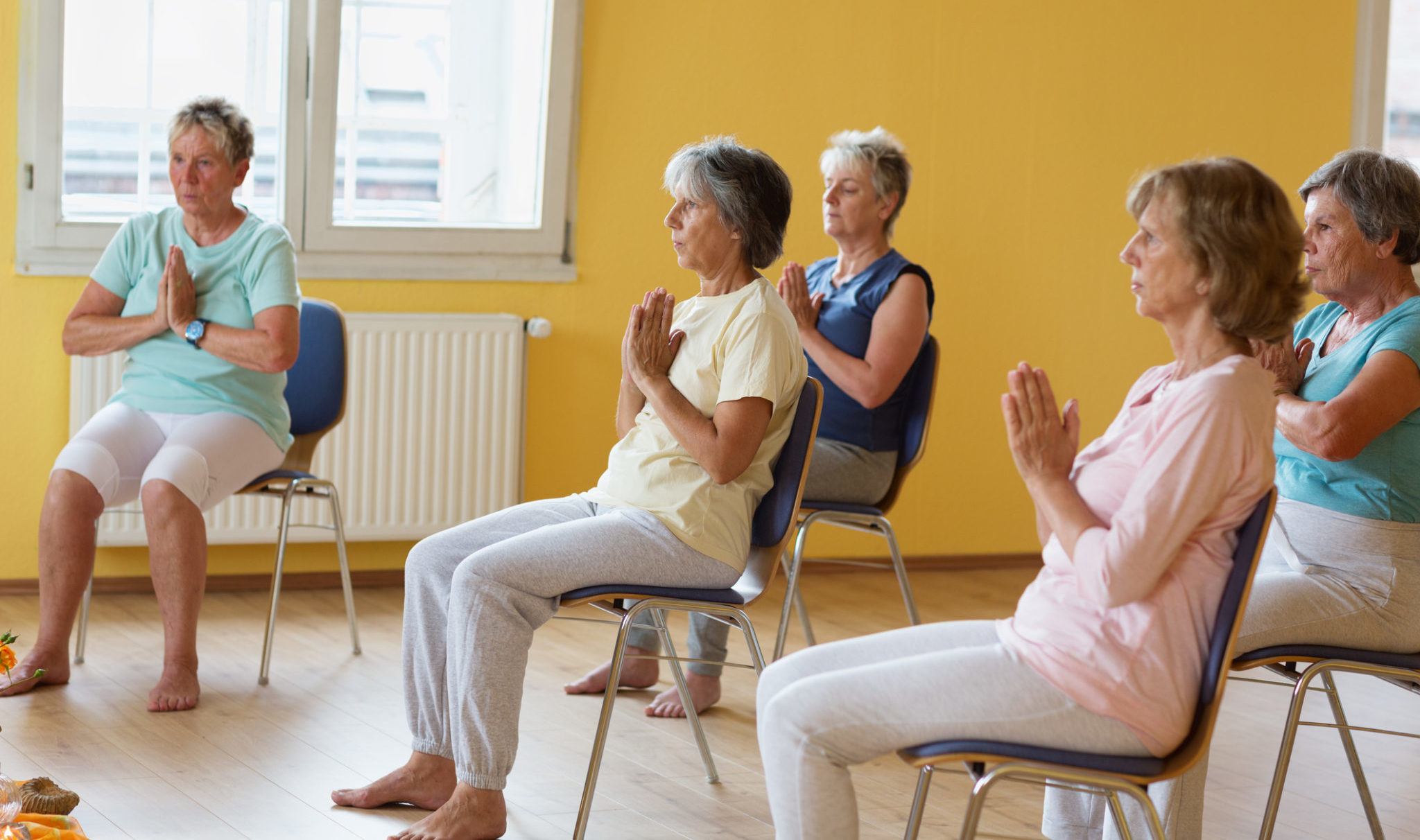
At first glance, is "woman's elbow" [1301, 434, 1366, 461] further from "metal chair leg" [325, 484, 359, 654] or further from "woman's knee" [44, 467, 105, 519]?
"woman's knee" [44, 467, 105, 519]

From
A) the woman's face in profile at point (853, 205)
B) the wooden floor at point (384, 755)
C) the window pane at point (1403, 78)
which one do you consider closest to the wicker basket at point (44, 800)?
the wooden floor at point (384, 755)

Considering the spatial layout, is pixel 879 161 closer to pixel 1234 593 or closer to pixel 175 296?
pixel 175 296

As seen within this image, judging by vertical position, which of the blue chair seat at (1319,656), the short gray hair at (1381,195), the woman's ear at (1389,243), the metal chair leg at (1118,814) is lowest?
the metal chair leg at (1118,814)

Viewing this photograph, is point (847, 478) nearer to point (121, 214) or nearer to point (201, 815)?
point (201, 815)

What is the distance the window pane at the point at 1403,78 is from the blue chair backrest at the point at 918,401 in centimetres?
284

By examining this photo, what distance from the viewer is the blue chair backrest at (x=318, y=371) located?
3.47 meters

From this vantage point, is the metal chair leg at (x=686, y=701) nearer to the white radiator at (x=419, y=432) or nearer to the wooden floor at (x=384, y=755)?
the wooden floor at (x=384, y=755)

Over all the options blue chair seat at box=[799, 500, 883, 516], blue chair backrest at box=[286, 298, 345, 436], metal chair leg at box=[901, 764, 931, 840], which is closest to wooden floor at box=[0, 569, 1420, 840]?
blue chair seat at box=[799, 500, 883, 516]

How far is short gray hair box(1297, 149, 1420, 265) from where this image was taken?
226 cm

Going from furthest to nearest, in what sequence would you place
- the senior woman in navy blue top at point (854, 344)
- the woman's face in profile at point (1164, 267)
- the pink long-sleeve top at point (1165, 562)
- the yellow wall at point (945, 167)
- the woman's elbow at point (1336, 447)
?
the yellow wall at point (945, 167) < the senior woman in navy blue top at point (854, 344) < the woman's elbow at point (1336, 447) < the woman's face in profile at point (1164, 267) < the pink long-sleeve top at point (1165, 562)

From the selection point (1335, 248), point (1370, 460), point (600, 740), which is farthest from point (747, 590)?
point (1335, 248)

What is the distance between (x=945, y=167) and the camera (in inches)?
188

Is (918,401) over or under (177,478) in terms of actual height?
over

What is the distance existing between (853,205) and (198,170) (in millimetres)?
1490
